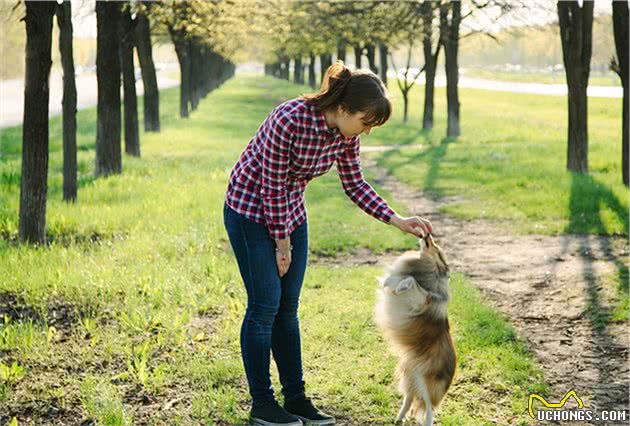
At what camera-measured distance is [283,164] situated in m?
4.05

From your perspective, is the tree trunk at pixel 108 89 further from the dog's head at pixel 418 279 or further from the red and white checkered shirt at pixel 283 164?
the dog's head at pixel 418 279

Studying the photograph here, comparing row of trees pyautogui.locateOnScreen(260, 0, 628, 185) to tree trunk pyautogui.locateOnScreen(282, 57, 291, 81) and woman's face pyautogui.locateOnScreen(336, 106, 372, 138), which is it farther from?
tree trunk pyautogui.locateOnScreen(282, 57, 291, 81)

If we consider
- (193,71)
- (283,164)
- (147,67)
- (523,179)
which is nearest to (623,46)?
(523,179)

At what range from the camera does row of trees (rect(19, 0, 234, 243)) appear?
340 inches

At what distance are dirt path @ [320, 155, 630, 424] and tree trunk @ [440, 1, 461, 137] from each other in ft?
39.5

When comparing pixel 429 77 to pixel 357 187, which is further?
pixel 429 77

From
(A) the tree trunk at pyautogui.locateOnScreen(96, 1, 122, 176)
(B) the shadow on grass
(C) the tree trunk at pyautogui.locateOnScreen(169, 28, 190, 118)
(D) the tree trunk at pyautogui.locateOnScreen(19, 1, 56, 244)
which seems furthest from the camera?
(C) the tree trunk at pyautogui.locateOnScreen(169, 28, 190, 118)

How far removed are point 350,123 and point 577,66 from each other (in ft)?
39.2

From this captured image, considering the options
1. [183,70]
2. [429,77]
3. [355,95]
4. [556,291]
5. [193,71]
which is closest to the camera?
[355,95]

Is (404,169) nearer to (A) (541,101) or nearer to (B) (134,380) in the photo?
(B) (134,380)

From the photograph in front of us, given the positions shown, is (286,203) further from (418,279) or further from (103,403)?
(103,403)

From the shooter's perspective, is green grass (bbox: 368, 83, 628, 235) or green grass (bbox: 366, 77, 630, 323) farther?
green grass (bbox: 368, 83, 628, 235)

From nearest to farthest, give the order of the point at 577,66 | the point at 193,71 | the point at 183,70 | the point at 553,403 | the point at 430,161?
the point at 553,403 < the point at 577,66 < the point at 430,161 < the point at 183,70 < the point at 193,71

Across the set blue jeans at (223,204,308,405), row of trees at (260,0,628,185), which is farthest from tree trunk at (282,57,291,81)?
blue jeans at (223,204,308,405)
